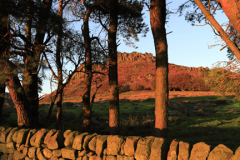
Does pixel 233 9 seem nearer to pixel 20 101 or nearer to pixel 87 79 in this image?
pixel 87 79

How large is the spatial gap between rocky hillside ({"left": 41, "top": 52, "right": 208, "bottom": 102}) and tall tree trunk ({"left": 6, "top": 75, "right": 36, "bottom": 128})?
4.03 feet

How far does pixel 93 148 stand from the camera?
13.4 feet

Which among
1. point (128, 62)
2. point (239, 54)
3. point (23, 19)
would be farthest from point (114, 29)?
point (128, 62)

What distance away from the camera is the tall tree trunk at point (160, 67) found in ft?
20.2

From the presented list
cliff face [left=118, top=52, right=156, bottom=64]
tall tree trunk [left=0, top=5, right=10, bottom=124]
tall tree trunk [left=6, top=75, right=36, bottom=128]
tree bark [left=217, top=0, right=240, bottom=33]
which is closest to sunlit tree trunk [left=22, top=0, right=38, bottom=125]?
tall tree trunk [left=6, top=75, right=36, bottom=128]

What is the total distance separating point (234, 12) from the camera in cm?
393

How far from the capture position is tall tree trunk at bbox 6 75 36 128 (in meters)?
6.63

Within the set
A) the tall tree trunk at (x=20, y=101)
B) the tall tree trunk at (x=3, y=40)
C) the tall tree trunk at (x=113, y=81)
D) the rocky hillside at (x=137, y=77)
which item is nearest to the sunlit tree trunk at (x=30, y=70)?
the tall tree trunk at (x=20, y=101)

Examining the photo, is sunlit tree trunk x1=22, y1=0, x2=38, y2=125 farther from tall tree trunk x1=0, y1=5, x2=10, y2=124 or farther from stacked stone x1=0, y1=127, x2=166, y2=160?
stacked stone x1=0, y1=127, x2=166, y2=160

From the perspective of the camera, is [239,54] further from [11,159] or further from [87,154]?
[11,159]

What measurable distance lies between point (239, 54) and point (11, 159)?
6.69 metres

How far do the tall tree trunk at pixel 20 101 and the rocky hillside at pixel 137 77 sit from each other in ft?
4.03

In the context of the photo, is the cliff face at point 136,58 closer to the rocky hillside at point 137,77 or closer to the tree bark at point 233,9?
the rocky hillside at point 137,77

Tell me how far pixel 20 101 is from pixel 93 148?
418 cm
